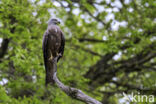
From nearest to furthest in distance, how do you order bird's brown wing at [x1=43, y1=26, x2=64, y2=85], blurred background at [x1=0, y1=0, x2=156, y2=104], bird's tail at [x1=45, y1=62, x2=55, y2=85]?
bird's tail at [x1=45, y1=62, x2=55, y2=85] → bird's brown wing at [x1=43, y1=26, x2=64, y2=85] → blurred background at [x1=0, y1=0, x2=156, y2=104]

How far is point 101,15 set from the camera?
8344 mm

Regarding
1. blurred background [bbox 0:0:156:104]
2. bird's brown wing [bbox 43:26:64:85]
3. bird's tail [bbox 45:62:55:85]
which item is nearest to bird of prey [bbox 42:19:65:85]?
bird's brown wing [bbox 43:26:64:85]

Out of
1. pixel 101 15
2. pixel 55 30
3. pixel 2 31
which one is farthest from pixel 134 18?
pixel 55 30

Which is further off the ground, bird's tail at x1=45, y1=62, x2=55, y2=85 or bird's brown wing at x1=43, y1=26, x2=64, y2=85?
bird's brown wing at x1=43, y1=26, x2=64, y2=85

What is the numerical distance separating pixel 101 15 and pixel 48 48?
460 cm

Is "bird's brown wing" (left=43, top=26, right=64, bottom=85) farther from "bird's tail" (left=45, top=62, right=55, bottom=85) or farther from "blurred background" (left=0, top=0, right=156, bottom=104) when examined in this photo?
"blurred background" (left=0, top=0, right=156, bottom=104)

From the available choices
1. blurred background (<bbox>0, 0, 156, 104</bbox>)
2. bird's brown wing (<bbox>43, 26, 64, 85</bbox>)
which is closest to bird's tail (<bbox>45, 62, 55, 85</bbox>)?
bird's brown wing (<bbox>43, 26, 64, 85</bbox>)

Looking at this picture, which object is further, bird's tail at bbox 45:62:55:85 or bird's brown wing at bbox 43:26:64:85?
bird's brown wing at bbox 43:26:64:85

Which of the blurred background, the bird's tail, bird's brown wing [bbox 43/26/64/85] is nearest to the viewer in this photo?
the bird's tail

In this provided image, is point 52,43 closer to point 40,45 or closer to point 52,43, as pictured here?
point 52,43

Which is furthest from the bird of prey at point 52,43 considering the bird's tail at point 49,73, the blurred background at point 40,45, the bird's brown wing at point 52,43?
the blurred background at point 40,45

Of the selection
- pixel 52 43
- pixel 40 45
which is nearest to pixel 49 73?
pixel 52 43

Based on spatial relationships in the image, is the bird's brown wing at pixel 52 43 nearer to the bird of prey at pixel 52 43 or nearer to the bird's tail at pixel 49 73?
the bird of prey at pixel 52 43

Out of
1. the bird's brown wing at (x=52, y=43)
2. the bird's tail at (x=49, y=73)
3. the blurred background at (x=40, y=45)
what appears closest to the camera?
the bird's tail at (x=49, y=73)
